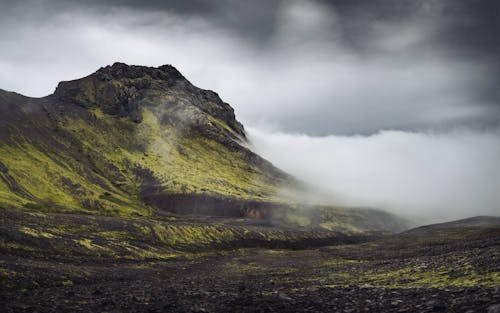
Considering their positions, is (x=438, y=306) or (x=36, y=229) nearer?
(x=438, y=306)

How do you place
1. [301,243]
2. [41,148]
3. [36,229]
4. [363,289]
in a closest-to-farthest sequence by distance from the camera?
1. [363,289]
2. [36,229]
3. [301,243]
4. [41,148]

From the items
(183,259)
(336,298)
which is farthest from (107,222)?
(336,298)

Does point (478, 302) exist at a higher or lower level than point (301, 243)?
higher

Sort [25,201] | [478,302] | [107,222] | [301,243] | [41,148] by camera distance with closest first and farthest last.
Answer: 1. [478,302]
2. [107,222]
3. [25,201]
4. [301,243]
5. [41,148]

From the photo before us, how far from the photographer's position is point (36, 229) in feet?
214

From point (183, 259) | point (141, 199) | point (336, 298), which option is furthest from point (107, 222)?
point (141, 199)

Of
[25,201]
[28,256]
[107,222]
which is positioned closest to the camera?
[28,256]

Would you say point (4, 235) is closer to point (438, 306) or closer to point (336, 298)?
point (336, 298)

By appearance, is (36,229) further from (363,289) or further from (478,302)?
(478,302)

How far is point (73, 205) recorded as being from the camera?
145m

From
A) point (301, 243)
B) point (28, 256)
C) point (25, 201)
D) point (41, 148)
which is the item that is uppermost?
point (41, 148)

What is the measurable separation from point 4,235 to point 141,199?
478 feet

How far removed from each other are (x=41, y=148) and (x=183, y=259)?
142545mm

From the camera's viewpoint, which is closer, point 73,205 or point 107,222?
point 107,222
